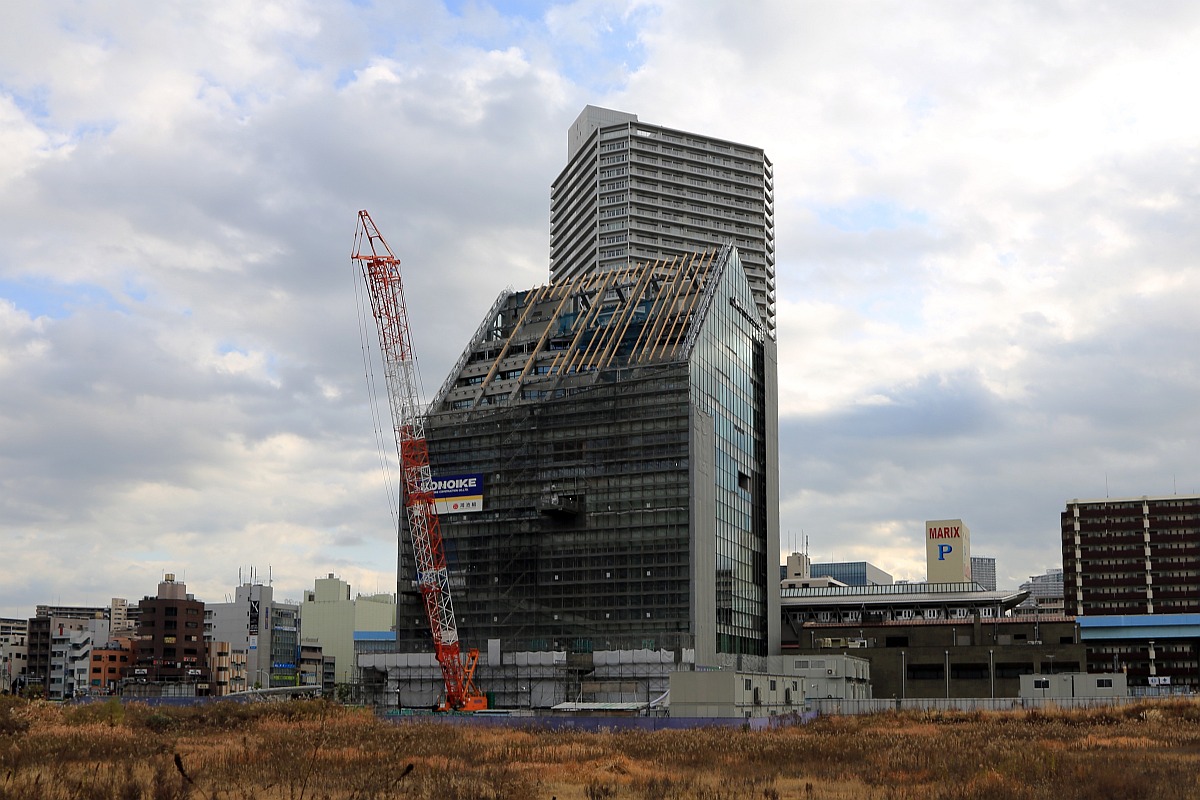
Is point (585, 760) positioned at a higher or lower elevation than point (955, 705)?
higher

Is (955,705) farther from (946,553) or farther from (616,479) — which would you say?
(946,553)

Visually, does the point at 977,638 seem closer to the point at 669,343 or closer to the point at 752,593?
the point at 752,593

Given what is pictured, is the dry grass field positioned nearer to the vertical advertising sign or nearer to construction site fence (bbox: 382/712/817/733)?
construction site fence (bbox: 382/712/817/733)

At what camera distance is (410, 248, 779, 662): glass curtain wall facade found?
439ft

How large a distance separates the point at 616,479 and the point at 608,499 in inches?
95.7

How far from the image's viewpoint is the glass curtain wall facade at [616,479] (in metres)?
134

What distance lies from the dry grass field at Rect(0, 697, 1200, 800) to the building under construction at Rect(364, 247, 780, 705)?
2066 inches

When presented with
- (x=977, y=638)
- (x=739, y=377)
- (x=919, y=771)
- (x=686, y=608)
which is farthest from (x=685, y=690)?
(x=977, y=638)

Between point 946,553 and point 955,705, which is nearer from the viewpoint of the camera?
point 955,705

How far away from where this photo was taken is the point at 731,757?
176ft

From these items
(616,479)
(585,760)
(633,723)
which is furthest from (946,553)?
(585,760)

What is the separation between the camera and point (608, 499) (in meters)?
137

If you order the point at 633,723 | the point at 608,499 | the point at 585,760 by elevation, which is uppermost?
the point at 608,499

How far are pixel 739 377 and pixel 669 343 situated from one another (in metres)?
14.8
